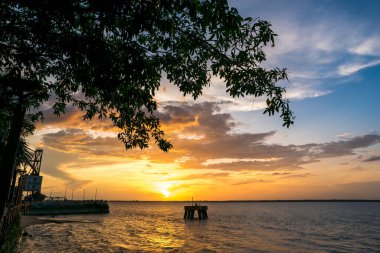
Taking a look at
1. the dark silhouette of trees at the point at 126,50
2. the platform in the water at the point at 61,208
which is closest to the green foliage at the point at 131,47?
the dark silhouette of trees at the point at 126,50

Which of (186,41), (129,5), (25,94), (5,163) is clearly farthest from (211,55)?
(5,163)

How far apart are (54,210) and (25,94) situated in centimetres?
7980

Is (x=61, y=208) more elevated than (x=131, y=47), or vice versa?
(x=131, y=47)

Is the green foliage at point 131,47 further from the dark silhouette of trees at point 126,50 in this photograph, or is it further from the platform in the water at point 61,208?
the platform in the water at point 61,208

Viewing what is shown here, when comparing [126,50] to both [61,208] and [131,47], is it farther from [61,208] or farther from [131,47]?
[61,208]

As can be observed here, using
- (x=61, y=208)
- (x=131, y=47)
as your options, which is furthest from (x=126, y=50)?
(x=61, y=208)

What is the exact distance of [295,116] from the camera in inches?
214

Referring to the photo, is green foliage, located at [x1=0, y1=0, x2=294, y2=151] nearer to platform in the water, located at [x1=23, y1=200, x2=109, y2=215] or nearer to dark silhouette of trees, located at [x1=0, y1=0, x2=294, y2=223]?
dark silhouette of trees, located at [x1=0, y1=0, x2=294, y2=223]

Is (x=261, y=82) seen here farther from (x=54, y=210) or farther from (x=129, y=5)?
(x=54, y=210)

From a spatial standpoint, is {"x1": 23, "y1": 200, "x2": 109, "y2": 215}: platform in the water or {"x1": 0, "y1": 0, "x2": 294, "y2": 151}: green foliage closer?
{"x1": 0, "y1": 0, "x2": 294, "y2": 151}: green foliage

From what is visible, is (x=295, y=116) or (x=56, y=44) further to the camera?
(x=56, y=44)

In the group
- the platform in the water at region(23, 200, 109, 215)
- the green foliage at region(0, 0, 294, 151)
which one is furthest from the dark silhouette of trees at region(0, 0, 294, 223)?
the platform in the water at region(23, 200, 109, 215)

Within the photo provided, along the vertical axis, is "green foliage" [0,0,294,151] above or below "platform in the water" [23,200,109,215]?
above

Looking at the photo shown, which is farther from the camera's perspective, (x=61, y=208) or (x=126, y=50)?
(x=61, y=208)
